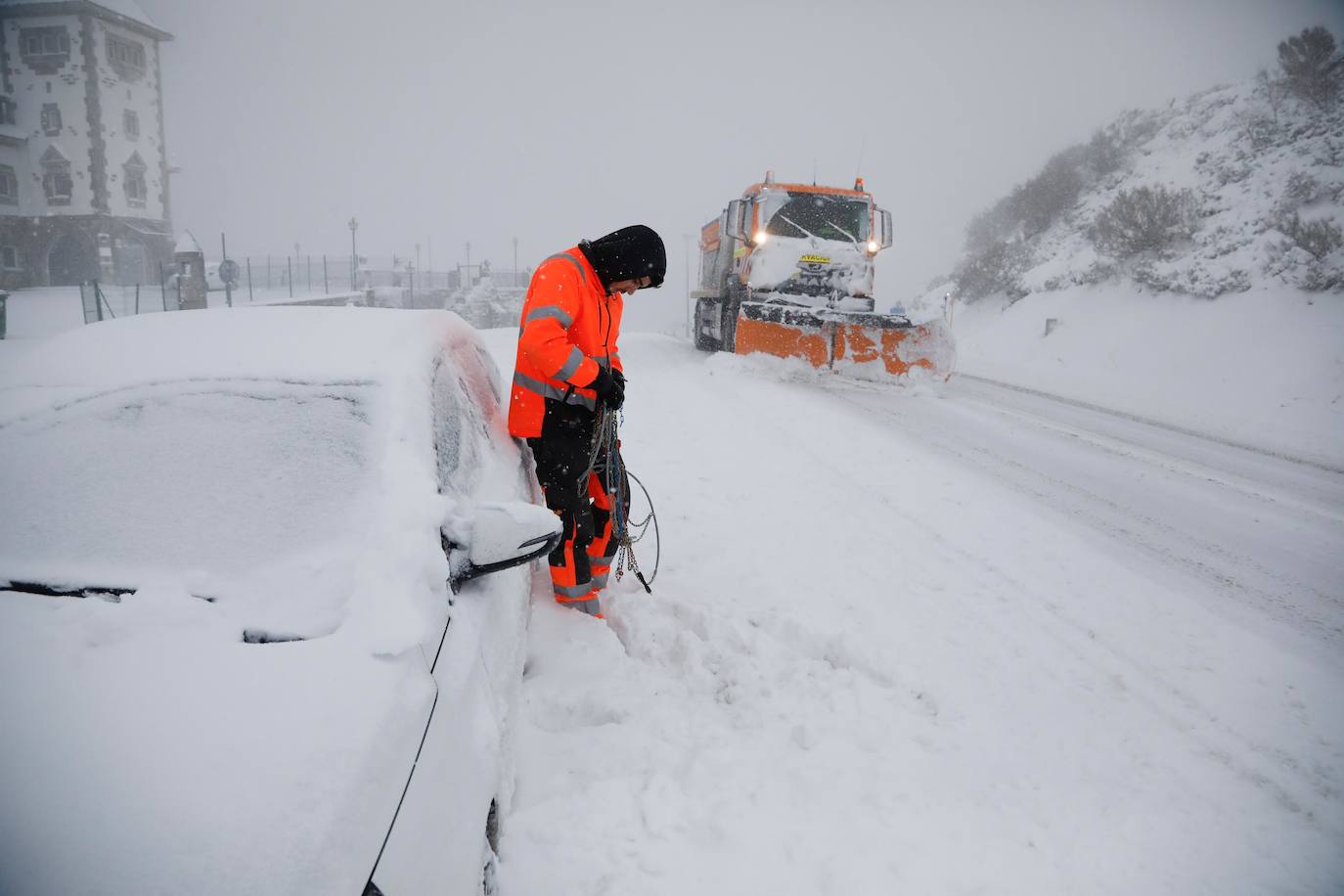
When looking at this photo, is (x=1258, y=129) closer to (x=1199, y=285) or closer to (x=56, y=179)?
(x=1199, y=285)

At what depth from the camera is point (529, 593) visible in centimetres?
319

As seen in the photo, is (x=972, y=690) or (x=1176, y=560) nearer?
(x=972, y=690)

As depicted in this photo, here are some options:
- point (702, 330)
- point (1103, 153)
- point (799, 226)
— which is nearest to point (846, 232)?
point (799, 226)

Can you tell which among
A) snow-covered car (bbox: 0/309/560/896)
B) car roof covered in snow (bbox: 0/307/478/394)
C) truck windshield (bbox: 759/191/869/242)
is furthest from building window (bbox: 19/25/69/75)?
snow-covered car (bbox: 0/309/560/896)

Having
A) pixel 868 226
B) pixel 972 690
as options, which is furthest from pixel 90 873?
pixel 868 226

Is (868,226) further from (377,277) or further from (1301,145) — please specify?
(377,277)

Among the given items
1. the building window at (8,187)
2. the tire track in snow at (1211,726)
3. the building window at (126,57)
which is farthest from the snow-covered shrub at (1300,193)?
the building window at (126,57)

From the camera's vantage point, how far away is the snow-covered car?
128 centimetres

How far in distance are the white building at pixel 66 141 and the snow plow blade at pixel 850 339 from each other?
1582 inches

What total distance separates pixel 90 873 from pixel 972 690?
10.1ft

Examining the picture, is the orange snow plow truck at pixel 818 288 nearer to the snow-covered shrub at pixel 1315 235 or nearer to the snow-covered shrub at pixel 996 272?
the snow-covered shrub at pixel 1315 235

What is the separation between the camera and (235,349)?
247 cm

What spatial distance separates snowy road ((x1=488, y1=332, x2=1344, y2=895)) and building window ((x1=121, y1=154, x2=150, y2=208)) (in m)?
49.2

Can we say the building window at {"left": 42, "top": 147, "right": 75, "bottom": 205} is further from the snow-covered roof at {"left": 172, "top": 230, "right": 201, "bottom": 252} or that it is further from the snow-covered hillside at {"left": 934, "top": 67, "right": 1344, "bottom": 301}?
the snow-covered hillside at {"left": 934, "top": 67, "right": 1344, "bottom": 301}
